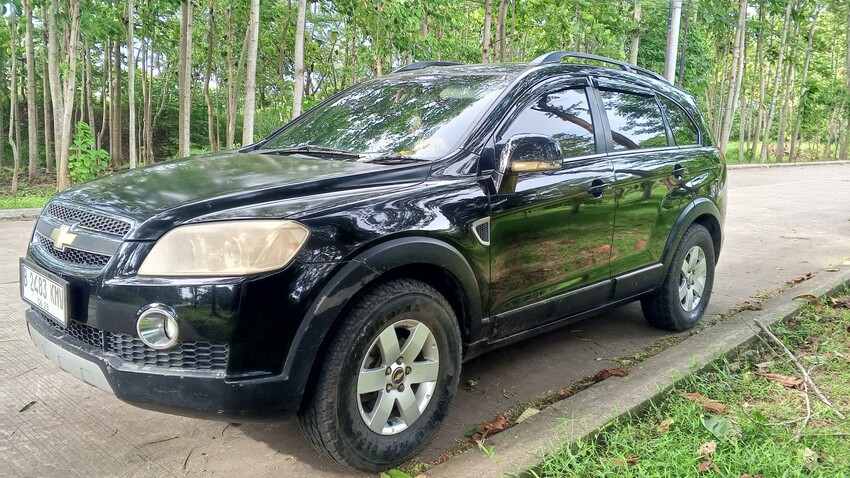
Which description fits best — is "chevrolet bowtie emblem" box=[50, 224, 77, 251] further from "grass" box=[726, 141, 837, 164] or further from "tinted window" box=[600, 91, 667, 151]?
"grass" box=[726, 141, 837, 164]

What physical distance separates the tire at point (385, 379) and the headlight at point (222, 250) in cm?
38

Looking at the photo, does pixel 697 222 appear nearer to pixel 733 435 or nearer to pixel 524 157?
pixel 733 435

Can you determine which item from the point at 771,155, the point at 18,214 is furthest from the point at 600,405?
the point at 771,155

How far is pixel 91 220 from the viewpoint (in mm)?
2514

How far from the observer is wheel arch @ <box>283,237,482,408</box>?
2.31 m

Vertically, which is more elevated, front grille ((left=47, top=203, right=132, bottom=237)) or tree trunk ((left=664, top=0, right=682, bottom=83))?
tree trunk ((left=664, top=0, right=682, bottom=83))

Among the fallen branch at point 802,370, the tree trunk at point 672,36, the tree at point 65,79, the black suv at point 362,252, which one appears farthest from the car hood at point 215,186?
the tree trunk at point 672,36

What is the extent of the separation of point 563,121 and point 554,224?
623 mm

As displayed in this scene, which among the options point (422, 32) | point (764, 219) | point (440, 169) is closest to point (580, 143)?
point (440, 169)

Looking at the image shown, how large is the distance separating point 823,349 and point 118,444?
3.84 metres

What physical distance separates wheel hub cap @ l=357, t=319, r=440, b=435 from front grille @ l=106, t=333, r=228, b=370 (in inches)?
20.8

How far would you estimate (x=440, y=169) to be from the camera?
2.91 metres

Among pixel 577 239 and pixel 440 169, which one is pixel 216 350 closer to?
pixel 440 169

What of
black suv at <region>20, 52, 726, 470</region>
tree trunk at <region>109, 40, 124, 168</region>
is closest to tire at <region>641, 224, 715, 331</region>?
black suv at <region>20, 52, 726, 470</region>
